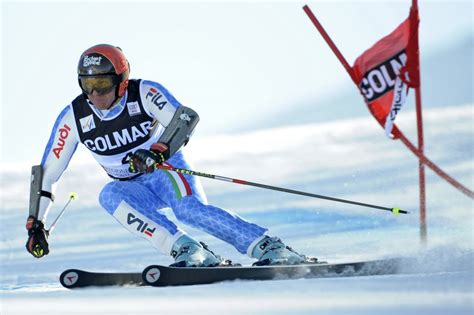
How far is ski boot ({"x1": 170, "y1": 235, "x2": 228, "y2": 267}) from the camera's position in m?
6.63

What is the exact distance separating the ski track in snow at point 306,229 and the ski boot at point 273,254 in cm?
27

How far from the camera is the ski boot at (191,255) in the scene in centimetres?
663

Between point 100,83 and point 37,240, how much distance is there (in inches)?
41.5

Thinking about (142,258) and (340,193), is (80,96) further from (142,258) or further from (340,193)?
(340,193)

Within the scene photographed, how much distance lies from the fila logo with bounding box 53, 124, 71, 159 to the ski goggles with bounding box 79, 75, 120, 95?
37cm

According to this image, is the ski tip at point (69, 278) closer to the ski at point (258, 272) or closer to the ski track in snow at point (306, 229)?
the ski track in snow at point (306, 229)

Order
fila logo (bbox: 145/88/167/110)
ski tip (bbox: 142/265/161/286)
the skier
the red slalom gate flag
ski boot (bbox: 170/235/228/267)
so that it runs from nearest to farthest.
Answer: ski tip (bbox: 142/265/161/286)
ski boot (bbox: 170/235/228/267)
the skier
fila logo (bbox: 145/88/167/110)
the red slalom gate flag

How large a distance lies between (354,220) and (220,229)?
2921mm

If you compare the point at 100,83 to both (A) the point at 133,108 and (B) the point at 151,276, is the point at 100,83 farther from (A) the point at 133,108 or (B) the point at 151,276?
(B) the point at 151,276

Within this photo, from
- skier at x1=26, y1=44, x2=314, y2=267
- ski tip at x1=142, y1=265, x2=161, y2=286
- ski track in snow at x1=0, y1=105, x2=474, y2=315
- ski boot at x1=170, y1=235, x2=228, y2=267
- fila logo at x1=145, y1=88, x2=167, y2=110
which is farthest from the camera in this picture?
fila logo at x1=145, y1=88, x2=167, y2=110

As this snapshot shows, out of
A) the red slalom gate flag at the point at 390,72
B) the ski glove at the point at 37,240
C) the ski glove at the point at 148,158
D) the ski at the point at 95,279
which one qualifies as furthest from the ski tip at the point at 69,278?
the red slalom gate flag at the point at 390,72

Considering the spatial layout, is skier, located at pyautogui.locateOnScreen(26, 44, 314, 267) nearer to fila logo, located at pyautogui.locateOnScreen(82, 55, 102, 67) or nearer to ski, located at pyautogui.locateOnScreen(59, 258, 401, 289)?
fila logo, located at pyautogui.locateOnScreen(82, 55, 102, 67)

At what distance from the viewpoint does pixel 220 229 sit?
270 inches

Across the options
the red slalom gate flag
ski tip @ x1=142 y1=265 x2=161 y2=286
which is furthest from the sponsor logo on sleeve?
the red slalom gate flag
